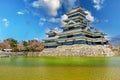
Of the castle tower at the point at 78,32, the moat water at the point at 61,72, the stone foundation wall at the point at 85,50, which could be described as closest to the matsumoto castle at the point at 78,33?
the castle tower at the point at 78,32

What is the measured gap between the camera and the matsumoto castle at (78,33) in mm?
59434

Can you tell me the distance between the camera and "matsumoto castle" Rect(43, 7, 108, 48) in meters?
59.4

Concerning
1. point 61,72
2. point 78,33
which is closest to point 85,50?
point 78,33

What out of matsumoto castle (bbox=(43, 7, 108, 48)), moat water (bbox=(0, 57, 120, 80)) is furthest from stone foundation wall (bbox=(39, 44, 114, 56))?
moat water (bbox=(0, 57, 120, 80))

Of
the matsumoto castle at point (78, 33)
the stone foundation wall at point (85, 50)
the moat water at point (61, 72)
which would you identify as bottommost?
the moat water at point (61, 72)

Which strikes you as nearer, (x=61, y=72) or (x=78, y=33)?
(x=61, y=72)

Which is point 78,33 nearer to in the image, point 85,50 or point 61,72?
point 85,50

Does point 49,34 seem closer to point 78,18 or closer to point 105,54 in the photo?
point 78,18

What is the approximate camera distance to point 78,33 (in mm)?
59906

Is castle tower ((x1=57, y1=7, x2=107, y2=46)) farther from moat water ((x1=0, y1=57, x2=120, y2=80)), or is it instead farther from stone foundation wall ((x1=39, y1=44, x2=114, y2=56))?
moat water ((x1=0, y1=57, x2=120, y2=80))

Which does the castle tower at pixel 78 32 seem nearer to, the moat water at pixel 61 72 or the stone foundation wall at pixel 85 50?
the stone foundation wall at pixel 85 50

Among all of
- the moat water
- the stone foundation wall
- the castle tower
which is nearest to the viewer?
the moat water

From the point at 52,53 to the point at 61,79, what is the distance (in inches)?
2060

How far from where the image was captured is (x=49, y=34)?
79.1m
